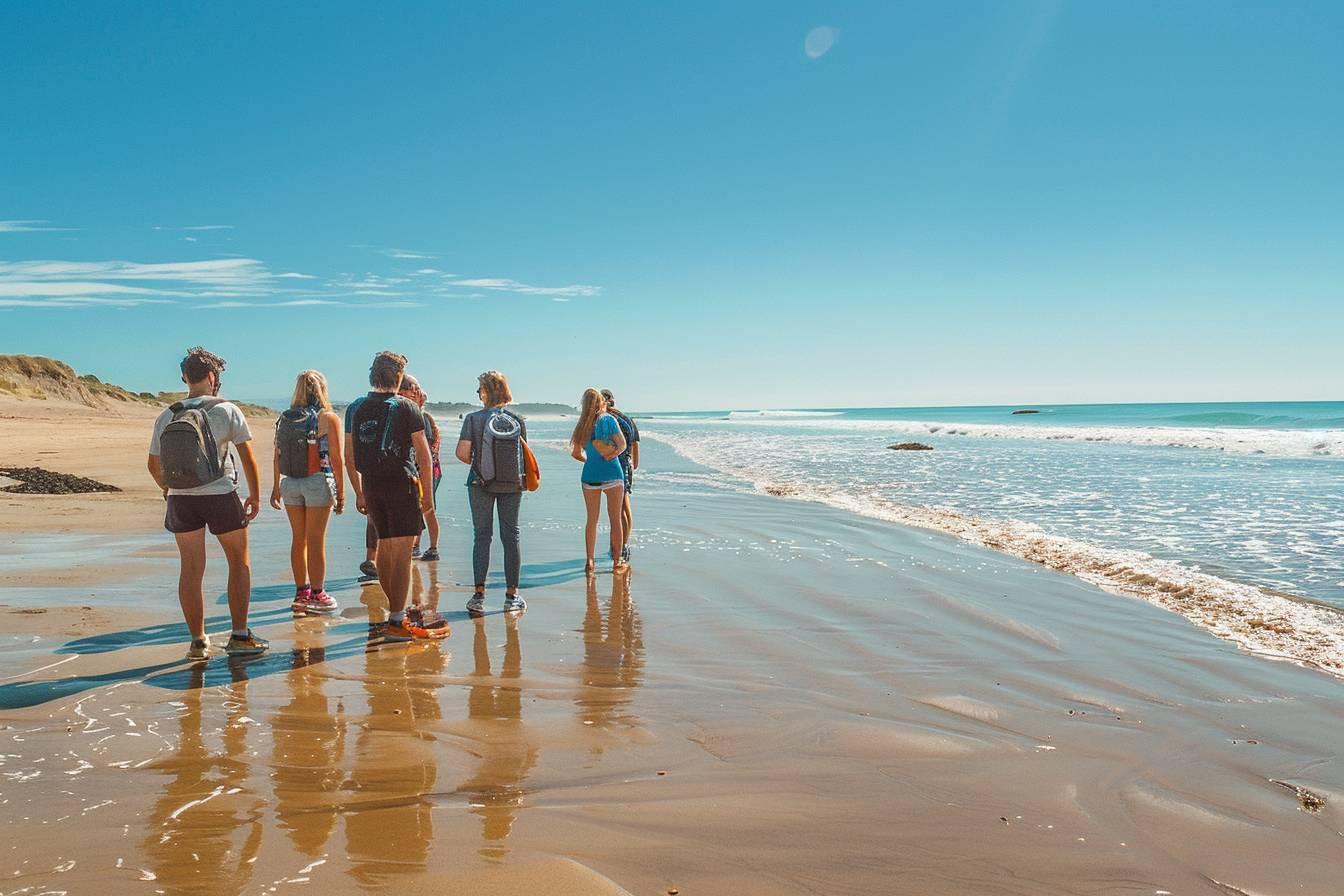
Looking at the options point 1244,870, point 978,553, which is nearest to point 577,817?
point 1244,870

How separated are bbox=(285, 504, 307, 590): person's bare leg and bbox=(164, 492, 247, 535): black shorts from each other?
62.1 inches

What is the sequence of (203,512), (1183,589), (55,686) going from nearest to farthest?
1. (55,686)
2. (203,512)
3. (1183,589)

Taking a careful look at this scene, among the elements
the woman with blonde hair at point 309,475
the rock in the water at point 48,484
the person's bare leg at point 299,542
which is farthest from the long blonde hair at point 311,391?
the rock in the water at point 48,484

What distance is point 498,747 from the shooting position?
12.9 ft

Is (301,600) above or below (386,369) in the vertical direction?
below

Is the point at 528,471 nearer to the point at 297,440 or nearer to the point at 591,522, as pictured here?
the point at 297,440

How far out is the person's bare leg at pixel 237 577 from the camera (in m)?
5.47

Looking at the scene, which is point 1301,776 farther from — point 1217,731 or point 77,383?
point 77,383

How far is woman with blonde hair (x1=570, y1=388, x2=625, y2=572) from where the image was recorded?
9.02 metres

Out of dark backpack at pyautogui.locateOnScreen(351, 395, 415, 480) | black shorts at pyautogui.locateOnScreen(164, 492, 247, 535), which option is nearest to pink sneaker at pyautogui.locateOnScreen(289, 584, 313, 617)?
dark backpack at pyautogui.locateOnScreen(351, 395, 415, 480)

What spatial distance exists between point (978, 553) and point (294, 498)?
7301 mm

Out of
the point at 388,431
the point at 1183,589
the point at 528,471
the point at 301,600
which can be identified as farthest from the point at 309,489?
the point at 1183,589

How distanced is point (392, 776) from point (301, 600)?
3.85 metres

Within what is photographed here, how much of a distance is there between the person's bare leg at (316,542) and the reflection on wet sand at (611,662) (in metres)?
2.21
